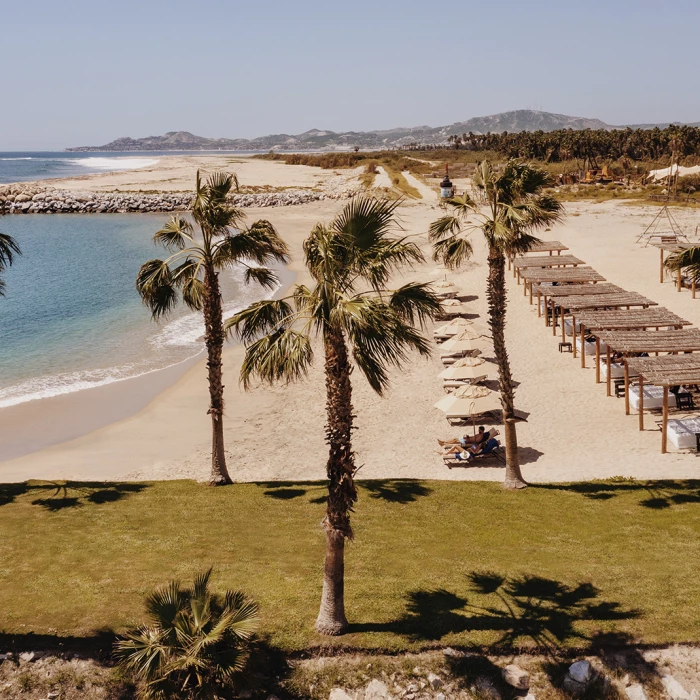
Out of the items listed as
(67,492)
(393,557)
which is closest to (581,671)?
(393,557)

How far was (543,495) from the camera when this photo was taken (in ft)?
51.9

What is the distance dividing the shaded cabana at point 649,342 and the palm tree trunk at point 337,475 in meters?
12.5

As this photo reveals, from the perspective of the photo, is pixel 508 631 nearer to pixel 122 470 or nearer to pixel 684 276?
pixel 122 470

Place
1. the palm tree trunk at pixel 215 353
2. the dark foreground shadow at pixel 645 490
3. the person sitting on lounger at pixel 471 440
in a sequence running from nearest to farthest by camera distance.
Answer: the dark foreground shadow at pixel 645 490, the palm tree trunk at pixel 215 353, the person sitting on lounger at pixel 471 440

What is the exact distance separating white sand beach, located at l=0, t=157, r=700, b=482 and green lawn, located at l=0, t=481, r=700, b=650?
7.81 ft

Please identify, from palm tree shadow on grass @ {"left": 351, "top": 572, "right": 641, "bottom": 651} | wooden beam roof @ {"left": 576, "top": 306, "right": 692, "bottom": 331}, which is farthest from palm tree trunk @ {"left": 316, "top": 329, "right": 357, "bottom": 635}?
wooden beam roof @ {"left": 576, "top": 306, "right": 692, "bottom": 331}

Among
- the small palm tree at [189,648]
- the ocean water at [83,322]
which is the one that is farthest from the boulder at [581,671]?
the ocean water at [83,322]

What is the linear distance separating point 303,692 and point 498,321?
28.8 feet

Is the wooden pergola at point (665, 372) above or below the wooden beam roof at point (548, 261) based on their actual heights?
below

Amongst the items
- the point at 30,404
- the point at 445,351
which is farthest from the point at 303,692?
the point at 30,404

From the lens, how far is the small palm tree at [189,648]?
28.4 feet

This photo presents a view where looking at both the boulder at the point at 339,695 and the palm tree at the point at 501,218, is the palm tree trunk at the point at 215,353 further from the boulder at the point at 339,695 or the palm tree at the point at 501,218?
the boulder at the point at 339,695

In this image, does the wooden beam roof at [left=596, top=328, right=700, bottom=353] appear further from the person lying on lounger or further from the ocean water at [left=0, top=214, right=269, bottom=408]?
the ocean water at [left=0, top=214, right=269, bottom=408]

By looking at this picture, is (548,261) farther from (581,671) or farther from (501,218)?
(581,671)
